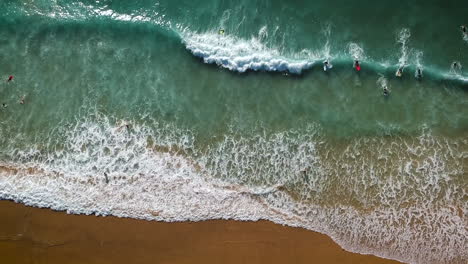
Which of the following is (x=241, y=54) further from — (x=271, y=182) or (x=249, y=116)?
(x=271, y=182)

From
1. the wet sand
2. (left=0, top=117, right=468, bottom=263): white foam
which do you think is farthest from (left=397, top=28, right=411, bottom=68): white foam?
the wet sand

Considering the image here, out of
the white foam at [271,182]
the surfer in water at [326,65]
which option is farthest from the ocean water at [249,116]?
the surfer in water at [326,65]

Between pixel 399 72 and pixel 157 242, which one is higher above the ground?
pixel 399 72

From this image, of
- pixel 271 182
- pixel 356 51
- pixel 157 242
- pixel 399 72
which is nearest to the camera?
pixel 157 242

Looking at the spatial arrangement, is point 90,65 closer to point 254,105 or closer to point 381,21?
point 254,105

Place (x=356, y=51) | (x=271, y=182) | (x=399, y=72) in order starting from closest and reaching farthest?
(x=271, y=182)
(x=399, y=72)
(x=356, y=51)

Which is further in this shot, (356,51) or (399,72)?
(356,51)

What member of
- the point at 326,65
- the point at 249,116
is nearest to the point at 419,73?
the point at 326,65
